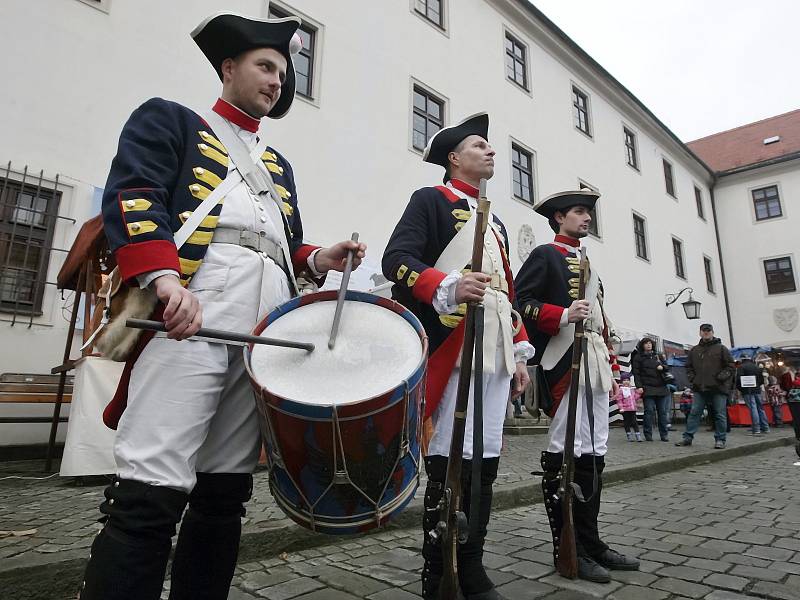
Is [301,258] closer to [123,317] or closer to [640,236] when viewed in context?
[123,317]

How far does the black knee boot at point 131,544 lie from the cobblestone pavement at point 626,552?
115 centimetres

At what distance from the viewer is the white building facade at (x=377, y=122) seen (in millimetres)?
5930

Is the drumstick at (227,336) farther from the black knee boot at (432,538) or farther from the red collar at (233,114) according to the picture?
the black knee boot at (432,538)

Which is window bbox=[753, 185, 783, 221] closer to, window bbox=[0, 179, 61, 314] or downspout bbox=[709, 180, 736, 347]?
downspout bbox=[709, 180, 736, 347]

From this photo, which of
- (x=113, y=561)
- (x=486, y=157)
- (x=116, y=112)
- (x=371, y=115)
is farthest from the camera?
(x=371, y=115)

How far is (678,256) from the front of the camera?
19672 millimetres

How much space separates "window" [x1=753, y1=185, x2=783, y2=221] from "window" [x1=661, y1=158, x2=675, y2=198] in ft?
16.5

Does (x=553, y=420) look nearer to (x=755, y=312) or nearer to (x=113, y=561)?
(x=113, y=561)

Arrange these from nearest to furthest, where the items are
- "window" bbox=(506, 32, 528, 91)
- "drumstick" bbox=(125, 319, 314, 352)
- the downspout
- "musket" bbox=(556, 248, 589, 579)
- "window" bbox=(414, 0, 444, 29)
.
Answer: "drumstick" bbox=(125, 319, 314, 352) < "musket" bbox=(556, 248, 589, 579) < "window" bbox=(414, 0, 444, 29) < "window" bbox=(506, 32, 528, 91) < the downspout

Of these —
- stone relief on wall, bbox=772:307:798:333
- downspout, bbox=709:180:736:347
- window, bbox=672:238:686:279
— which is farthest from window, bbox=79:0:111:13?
stone relief on wall, bbox=772:307:798:333

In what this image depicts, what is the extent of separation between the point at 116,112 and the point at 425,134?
604 cm

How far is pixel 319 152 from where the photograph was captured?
8797 millimetres

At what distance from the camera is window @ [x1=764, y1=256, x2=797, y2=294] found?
21.1 metres

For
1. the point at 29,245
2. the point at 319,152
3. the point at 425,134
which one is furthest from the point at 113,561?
the point at 425,134
